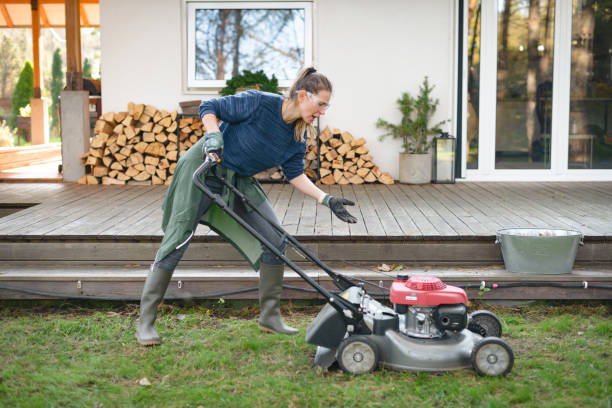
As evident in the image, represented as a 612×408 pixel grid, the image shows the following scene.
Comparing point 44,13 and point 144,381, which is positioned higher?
point 44,13

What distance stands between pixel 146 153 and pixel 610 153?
5.02 meters

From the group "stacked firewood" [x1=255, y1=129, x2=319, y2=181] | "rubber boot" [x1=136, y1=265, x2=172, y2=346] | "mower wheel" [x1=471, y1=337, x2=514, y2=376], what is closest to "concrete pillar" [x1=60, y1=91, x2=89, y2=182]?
"stacked firewood" [x1=255, y1=129, x2=319, y2=181]

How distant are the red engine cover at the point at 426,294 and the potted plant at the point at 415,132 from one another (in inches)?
178

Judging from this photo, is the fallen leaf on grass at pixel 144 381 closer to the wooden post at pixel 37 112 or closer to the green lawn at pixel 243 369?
the green lawn at pixel 243 369

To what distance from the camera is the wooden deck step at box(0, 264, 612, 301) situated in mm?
4180

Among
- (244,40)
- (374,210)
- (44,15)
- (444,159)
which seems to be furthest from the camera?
(44,15)

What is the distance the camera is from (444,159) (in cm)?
749

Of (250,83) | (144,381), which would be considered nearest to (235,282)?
(144,381)

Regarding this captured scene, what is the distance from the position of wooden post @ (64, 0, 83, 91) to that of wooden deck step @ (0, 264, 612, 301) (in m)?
3.86

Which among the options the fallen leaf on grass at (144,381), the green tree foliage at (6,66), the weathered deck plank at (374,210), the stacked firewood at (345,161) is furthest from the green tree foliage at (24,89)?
the fallen leaf on grass at (144,381)

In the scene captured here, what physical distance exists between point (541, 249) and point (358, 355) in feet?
5.34

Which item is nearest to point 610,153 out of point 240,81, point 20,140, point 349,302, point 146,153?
point 240,81

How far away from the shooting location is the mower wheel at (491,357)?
9.83ft

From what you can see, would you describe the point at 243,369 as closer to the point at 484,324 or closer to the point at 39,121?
the point at 484,324
